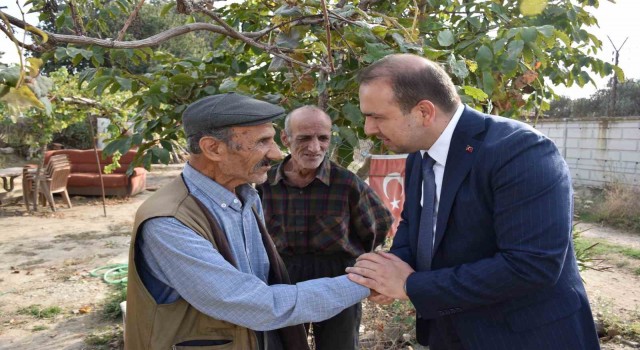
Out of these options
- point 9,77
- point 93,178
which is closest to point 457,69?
point 9,77

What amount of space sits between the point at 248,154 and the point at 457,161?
700 millimetres

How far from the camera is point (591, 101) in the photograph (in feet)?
59.2

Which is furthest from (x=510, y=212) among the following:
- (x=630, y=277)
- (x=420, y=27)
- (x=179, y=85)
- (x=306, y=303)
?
(x=630, y=277)

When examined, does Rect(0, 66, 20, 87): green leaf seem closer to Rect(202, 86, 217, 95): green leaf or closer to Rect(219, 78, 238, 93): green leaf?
Rect(219, 78, 238, 93): green leaf

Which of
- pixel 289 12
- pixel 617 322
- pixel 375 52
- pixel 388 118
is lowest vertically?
pixel 617 322

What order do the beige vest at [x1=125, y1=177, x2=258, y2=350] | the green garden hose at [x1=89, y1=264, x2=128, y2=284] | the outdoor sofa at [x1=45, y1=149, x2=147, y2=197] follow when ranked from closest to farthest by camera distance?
the beige vest at [x1=125, y1=177, x2=258, y2=350] < the green garden hose at [x1=89, y1=264, x2=128, y2=284] < the outdoor sofa at [x1=45, y1=149, x2=147, y2=197]

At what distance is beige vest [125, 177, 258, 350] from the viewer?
1.53 meters

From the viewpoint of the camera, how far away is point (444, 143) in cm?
166

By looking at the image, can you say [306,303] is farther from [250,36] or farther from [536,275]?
[250,36]

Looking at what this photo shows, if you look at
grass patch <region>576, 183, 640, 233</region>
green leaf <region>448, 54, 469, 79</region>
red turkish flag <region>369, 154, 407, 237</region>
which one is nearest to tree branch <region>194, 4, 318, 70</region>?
green leaf <region>448, 54, 469, 79</region>

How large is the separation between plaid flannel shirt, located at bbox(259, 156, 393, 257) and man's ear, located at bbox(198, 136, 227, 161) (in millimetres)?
1150

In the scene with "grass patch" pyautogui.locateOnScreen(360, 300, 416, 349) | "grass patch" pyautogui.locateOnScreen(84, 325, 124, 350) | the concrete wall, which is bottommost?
"grass patch" pyautogui.locateOnScreen(84, 325, 124, 350)

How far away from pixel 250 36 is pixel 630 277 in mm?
5948

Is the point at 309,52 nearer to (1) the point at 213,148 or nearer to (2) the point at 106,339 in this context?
(1) the point at 213,148
